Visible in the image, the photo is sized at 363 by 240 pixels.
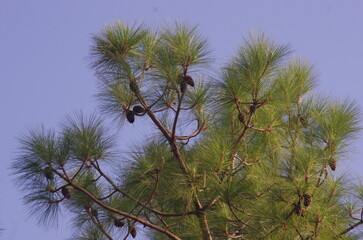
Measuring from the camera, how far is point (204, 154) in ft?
10.0

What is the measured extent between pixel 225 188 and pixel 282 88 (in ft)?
1.70

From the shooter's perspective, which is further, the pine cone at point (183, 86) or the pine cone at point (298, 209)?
the pine cone at point (183, 86)

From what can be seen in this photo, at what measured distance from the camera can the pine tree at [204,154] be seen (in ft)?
9.57

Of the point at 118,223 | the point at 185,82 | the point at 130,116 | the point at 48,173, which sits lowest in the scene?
the point at 118,223

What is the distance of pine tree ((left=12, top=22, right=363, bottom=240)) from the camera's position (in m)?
2.92

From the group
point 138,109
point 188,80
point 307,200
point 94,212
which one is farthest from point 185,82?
point 94,212

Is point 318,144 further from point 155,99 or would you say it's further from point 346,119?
point 155,99

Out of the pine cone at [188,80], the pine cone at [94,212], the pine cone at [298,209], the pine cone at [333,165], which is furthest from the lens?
the pine cone at [94,212]

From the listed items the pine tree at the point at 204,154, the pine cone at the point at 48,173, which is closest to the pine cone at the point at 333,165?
the pine tree at the point at 204,154

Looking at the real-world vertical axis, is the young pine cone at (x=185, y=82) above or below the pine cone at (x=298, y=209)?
above

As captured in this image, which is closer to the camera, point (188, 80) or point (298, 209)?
point (298, 209)

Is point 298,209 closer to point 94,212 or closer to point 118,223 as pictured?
point 118,223

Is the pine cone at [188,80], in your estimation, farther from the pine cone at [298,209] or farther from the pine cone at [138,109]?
the pine cone at [298,209]

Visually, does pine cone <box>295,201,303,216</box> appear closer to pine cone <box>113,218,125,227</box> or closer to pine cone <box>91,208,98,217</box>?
pine cone <box>113,218,125,227</box>
